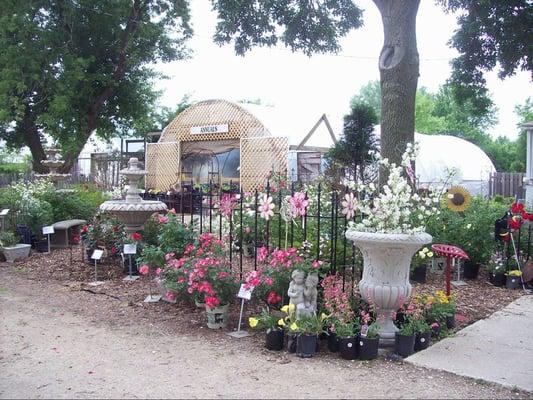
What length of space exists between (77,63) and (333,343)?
52.4 ft

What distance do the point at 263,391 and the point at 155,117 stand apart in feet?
86.2

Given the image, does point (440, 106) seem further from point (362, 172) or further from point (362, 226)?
point (362, 226)

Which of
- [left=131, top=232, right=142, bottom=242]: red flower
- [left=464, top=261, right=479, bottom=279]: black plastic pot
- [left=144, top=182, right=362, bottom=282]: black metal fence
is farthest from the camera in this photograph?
[left=464, top=261, right=479, bottom=279]: black plastic pot

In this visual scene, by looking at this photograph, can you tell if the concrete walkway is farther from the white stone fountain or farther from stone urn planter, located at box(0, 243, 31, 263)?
stone urn planter, located at box(0, 243, 31, 263)

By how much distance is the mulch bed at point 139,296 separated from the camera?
5.71 metres

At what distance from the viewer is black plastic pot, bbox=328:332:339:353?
463 centimetres

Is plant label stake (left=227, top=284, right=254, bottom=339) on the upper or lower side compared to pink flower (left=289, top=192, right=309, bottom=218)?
lower

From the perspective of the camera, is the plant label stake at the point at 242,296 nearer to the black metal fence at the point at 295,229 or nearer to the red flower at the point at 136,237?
the black metal fence at the point at 295,229

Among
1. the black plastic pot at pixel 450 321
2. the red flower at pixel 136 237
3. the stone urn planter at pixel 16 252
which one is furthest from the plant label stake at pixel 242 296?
the stone urn planter at pixel 16 252

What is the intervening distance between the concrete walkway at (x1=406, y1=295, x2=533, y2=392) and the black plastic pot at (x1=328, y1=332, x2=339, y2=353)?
0.58 meters

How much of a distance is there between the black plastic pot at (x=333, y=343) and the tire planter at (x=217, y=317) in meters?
1.21

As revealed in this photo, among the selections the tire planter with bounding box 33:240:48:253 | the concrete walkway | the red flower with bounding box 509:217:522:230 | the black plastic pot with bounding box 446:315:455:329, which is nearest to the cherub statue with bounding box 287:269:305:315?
the concrete walkway

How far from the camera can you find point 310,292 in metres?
4.87

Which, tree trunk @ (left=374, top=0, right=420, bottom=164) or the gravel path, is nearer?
the gravel path
